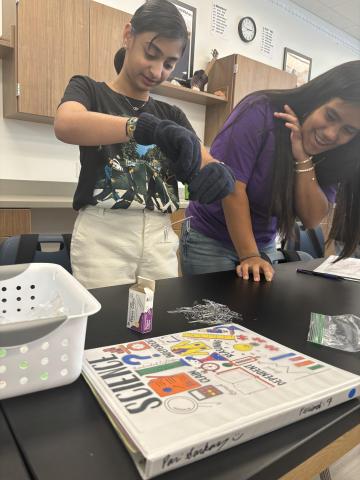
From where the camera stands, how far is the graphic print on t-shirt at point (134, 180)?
2.93 ft

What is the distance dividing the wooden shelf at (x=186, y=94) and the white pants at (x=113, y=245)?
6.47 ft

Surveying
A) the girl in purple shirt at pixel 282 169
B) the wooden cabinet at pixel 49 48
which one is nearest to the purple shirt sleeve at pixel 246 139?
the girl in purple shirt at pixel 282 169

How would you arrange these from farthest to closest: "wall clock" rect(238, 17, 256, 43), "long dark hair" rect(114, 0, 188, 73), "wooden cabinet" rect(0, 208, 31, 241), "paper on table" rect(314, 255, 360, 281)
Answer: "wall clock" rect(238, 17, 256, 43) < "wooden cabinet" rect(0, 208, 31, 241) < "paper on table" rect(314, 255, 360, 281) < "long dark hair" rect(114, 0, 188, 73)

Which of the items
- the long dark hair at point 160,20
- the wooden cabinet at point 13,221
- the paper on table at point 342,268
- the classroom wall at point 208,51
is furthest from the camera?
the classroom wall at point 208,51

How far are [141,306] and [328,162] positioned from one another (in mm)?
848

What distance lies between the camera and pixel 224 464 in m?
0.31

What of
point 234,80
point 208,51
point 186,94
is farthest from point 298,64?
point 186,94

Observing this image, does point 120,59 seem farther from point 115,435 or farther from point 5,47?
point 5,47

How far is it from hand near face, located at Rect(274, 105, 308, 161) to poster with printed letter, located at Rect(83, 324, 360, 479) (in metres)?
0.64

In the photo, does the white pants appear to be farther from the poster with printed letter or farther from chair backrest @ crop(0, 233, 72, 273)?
the poster with printed letter

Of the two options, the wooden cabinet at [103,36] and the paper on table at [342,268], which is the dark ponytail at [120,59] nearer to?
the paper on table at [342,268]

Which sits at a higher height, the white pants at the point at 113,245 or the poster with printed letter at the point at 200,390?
the white pants at the point at 113,245

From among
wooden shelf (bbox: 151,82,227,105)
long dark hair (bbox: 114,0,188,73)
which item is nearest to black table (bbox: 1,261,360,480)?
long dark hair (bbox: 114,0,188,73)

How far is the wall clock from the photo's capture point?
3320 mm
